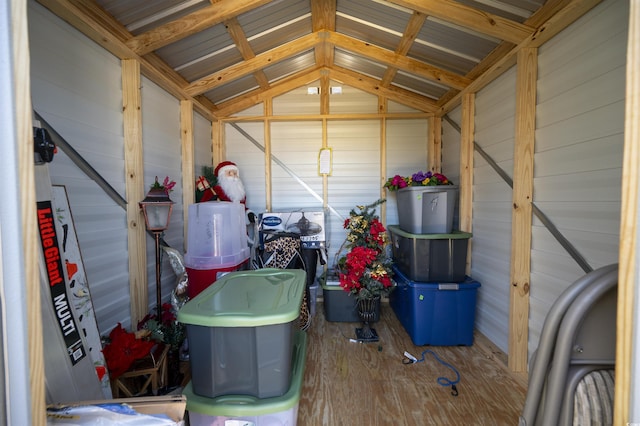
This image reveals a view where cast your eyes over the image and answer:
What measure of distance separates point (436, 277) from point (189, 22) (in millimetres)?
2890

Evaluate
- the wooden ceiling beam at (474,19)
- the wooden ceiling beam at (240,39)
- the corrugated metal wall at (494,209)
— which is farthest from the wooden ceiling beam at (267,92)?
the corrugated metal wall at (494,209)

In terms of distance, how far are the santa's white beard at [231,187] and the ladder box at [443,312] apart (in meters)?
2.11

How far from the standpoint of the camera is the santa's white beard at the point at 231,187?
2953 millimetres

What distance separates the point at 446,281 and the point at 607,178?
1333 mm

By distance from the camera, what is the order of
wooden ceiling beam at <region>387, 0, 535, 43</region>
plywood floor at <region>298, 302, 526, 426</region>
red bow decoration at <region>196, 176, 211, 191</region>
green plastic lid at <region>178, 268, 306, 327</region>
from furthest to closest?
red bow decoration at <region>196, 176, 211, 191</region>
wooden ceiling beam at <region>387, 0, 535, 43</region>
plywood floor at <region>298, 302, 526, 426</region>
green plastic lid at <region>178, 268, 306, 327</region>

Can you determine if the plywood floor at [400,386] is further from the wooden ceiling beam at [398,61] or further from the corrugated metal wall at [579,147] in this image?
the wooden ceiling beam at [398,61]

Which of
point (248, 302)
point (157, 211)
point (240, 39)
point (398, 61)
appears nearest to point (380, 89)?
point (398, 61)

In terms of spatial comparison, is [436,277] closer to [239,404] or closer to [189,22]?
[239,404]

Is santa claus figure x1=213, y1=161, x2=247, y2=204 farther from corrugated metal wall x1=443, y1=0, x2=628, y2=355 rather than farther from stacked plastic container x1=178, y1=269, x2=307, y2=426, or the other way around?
corrugated metal wall x1=443, y1=0, x2=628, y2=355

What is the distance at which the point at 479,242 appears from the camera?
244 cm

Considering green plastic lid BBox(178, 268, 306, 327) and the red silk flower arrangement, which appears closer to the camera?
green plastic lid BBox(178, 268, 306, 327)

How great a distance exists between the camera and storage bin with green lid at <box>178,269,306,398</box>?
1095 millimetres

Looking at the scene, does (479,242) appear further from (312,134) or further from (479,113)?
(312,134)

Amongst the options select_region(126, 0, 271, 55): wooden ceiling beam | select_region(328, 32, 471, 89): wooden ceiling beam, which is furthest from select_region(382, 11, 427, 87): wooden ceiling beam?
select_region(126, 0, 271, 55): wooden ceiling beam
